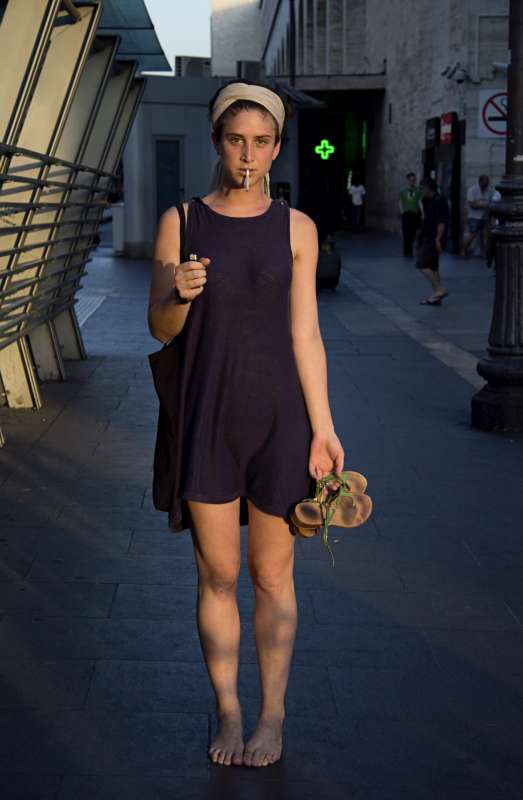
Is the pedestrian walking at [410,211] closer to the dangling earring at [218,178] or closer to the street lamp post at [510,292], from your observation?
the street lamp post at [510,292]

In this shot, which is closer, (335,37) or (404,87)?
(404,87)

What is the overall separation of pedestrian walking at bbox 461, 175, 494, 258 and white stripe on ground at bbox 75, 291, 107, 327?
11.2m

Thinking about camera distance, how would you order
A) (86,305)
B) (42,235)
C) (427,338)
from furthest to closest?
(86,305), (427,338), (42,235)

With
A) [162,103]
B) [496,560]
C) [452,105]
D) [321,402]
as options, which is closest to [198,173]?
[162,103]

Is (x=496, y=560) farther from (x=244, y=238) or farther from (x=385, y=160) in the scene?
(x=385, y=160)

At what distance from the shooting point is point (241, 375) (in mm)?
3518

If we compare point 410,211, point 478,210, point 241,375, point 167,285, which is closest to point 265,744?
point 241,375

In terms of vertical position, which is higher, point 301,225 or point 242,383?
point 301,225

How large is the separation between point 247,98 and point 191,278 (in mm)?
520

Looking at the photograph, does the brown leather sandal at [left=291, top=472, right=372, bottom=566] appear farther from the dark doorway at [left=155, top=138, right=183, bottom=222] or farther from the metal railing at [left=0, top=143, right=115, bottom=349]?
the dark doorway at [left=155, top=138, right=183, bottom=222]

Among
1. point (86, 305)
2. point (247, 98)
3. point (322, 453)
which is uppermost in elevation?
point (247, 98)

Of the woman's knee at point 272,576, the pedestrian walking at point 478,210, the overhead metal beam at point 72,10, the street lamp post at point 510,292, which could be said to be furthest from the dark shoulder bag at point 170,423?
the pedestrian walking at point 478,210

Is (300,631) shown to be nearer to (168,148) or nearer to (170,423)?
(170,423)

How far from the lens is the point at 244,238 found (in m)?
3.48
